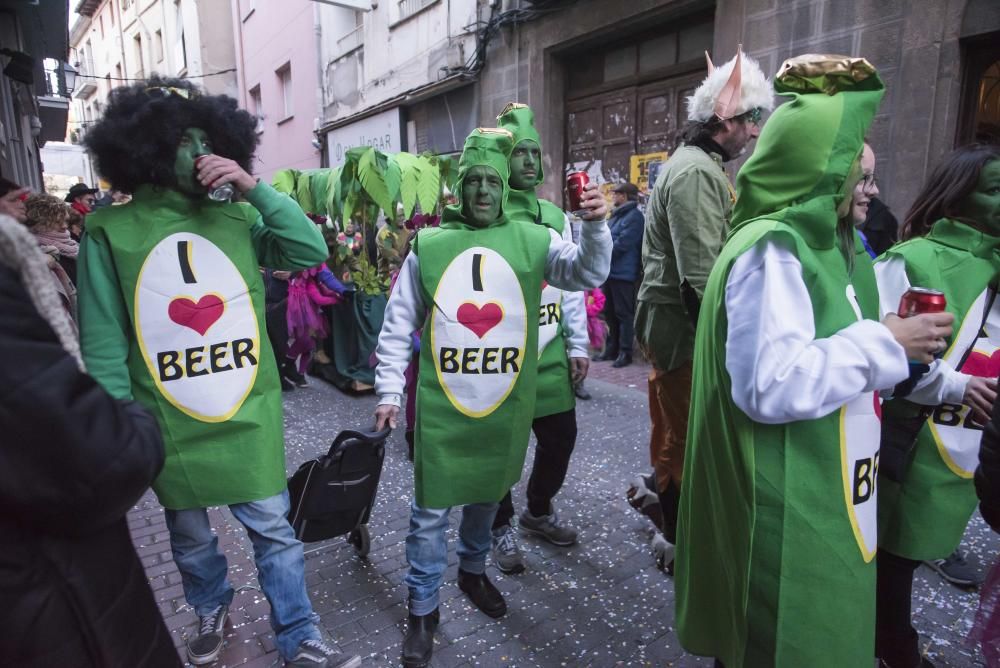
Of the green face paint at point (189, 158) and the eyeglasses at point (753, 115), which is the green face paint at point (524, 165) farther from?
the green face paint at point (189, 158)

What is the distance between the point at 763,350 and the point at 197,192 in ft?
5.95

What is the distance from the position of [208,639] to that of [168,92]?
77.9 inches

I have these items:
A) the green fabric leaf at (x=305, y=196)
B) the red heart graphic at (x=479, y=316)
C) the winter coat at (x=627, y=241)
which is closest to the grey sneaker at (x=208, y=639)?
the red heart graphic at (x=479, y=316)

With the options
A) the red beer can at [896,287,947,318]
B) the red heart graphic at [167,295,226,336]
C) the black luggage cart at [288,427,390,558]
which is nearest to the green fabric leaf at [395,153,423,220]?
the black luggage cart at [288,427,390,558]

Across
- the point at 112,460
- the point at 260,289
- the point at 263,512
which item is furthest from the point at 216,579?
the point at 112,460

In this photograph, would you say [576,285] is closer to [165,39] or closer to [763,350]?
[763,350]

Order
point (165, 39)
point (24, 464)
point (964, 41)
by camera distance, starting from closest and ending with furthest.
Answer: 1. point (24, 464)
2. point (964, 41)
3. point (165, 39)

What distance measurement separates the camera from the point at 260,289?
2.28 metres

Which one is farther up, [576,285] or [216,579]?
[576,285]

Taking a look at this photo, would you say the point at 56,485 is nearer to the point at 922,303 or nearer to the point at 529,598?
the point at 922,303

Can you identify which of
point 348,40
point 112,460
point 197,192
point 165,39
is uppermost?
point 165,39

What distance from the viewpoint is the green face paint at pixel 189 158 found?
2061 millimetres

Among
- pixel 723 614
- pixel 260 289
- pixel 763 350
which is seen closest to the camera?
pixel 763 350

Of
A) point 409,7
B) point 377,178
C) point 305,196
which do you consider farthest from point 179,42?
point 377,178
